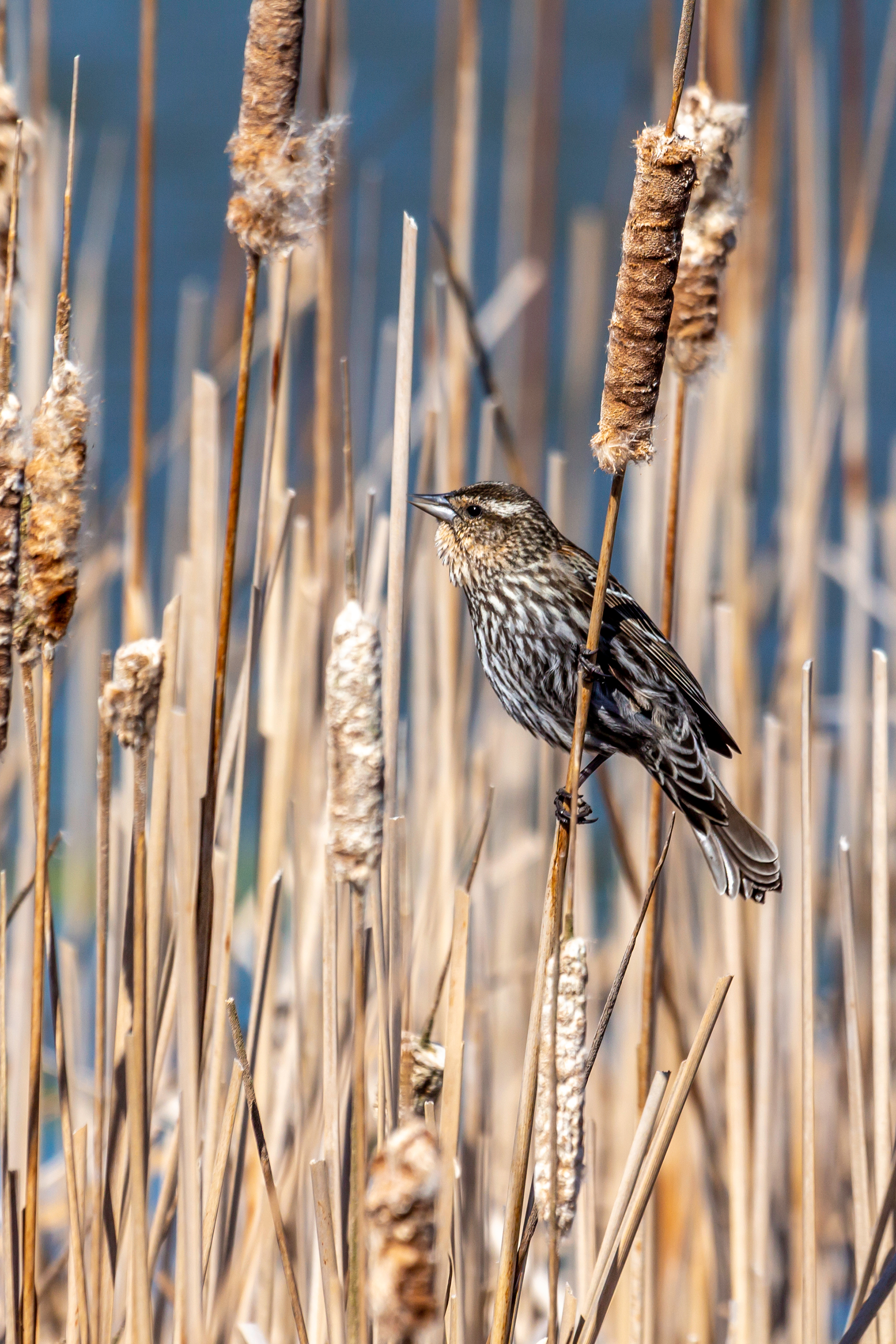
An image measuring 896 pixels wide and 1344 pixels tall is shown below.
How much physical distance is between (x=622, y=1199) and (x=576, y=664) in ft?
2.85

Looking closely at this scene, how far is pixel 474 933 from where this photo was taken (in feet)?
6.78

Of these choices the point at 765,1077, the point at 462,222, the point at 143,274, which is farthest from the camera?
the point at 462,222

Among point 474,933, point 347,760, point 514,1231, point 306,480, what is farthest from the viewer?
point 306,480

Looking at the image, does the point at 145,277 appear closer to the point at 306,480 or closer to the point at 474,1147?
the point at 474,1147

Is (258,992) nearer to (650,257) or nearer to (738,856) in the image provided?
(738,856)

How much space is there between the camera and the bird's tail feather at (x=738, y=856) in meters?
1.81

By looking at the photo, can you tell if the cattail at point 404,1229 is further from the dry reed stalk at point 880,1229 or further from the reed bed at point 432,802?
the dry reed stalk at point 880,1229

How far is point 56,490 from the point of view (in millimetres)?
1135

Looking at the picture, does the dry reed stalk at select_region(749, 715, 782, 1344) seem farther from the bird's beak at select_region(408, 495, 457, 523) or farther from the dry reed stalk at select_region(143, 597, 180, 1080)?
the dry reed stalk at select_region(143, 597, 180, 1080)

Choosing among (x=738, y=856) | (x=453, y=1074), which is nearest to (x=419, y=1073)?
(x=453, y=1074)

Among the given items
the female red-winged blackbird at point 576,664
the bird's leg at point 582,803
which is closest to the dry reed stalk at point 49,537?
the bird's leg at point 582,803

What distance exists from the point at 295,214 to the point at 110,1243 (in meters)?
1.07

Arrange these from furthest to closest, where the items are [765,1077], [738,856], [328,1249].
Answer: [738,856]
[765,1077]
[328,1249]

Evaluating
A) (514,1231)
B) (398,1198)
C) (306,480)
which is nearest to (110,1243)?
(514,1231)
